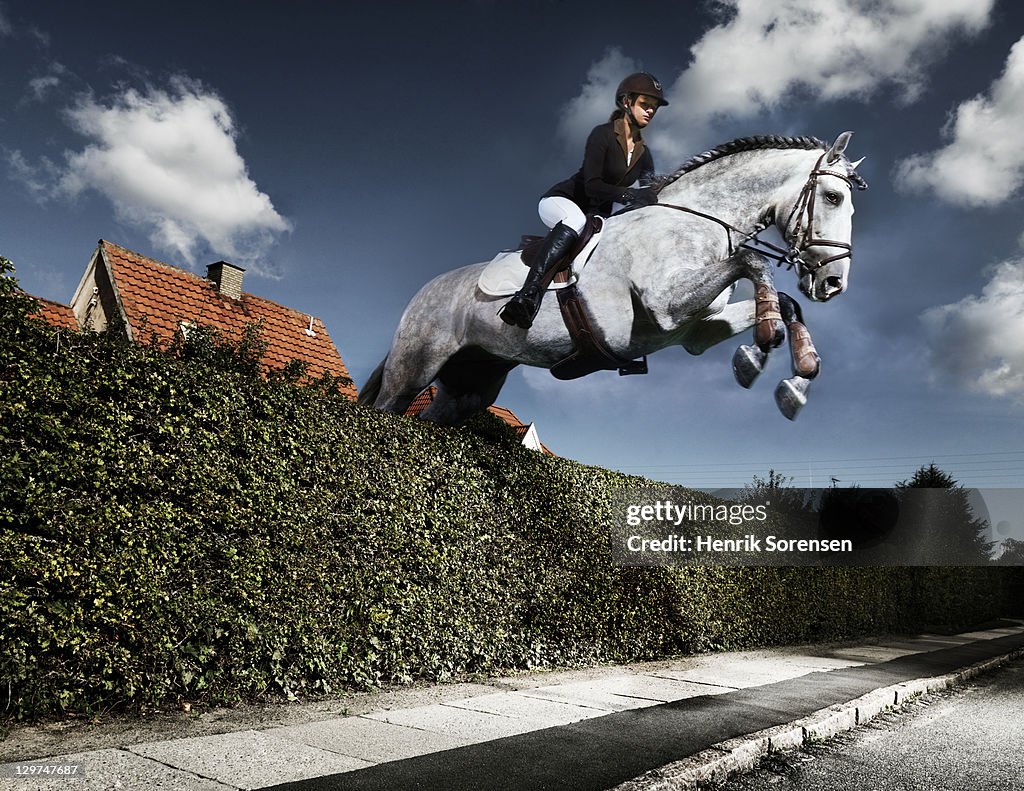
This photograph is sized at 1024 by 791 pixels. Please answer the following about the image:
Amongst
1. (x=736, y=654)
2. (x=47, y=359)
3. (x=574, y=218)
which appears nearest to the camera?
(x=47, y=359)

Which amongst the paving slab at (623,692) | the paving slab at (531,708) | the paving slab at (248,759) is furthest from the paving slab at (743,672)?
the paving slab at (248,759)

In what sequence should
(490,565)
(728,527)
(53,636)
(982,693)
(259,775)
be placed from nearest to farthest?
1. (259,775)
2. (53,636)
3. (490,565)
4. (982,693)
5. (728,527)

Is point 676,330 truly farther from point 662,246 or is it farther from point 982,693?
point 982,693

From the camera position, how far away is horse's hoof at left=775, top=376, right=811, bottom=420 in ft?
14.4

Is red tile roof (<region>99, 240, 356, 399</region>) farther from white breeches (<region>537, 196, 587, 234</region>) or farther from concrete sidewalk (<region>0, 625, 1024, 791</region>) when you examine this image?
white breeches (<region>537, 196, 587, 234</region>)

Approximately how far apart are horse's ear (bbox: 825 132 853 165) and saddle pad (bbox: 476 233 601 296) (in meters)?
1.62

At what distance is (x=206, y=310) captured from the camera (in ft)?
Result: 54.7

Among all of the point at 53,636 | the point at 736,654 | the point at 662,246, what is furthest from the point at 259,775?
the point at 736,654

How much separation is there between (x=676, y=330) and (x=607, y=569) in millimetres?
4948

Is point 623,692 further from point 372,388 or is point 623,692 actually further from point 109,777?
point 109,777

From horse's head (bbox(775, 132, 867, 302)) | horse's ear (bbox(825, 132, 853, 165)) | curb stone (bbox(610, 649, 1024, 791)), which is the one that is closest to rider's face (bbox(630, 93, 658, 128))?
horse's head (bbox(775, 132, 867, 302))

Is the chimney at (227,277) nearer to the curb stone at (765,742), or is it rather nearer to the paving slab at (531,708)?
the paving slab at (531,708)

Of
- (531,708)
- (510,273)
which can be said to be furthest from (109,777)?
(510,273)

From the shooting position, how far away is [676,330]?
5.16m
